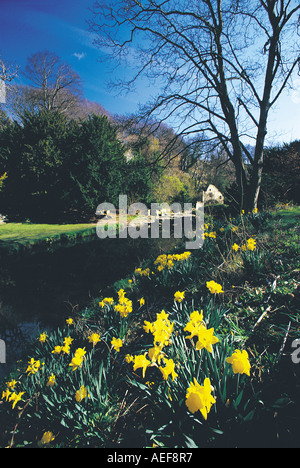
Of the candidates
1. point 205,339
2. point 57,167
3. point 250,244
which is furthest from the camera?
point 57,167

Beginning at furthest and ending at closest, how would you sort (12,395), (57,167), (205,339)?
1. (57,167)
2. (12,395)
3. (205,339)

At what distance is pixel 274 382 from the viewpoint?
1.49 m

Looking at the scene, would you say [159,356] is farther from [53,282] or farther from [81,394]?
[53,282]

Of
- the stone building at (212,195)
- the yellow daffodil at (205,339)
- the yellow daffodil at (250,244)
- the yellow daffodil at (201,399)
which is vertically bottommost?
the yellow daffodil at (201,399)

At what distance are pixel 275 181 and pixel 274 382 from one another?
11.9m

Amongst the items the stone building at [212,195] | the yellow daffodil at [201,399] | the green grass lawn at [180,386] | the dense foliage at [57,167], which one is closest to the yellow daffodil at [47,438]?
the green grass lawn at [180,386]

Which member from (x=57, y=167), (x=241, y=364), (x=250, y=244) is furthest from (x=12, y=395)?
(x=57, y=167)

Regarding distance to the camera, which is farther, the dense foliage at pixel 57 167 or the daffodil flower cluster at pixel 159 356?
the dense foliage at pixel 57 167

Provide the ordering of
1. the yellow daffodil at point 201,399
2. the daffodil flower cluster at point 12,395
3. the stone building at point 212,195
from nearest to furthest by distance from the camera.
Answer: the yellow daffodil at point 201,399, the daffodil flower cluster at point 12,395, the stone building at point 212,195

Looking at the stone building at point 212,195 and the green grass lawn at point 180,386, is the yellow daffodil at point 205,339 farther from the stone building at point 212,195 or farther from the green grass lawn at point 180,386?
the stone building at point 212,195

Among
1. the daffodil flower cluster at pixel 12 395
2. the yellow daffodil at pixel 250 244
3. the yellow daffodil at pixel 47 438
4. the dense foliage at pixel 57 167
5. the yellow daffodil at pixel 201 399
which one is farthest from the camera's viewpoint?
the dense foliage at pixel 57 167

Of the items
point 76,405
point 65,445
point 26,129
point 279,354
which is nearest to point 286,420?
point 279,354

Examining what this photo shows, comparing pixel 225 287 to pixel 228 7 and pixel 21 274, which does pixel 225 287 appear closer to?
pixel 21 274

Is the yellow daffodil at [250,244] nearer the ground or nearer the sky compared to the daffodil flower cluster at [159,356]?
nearer the sky
